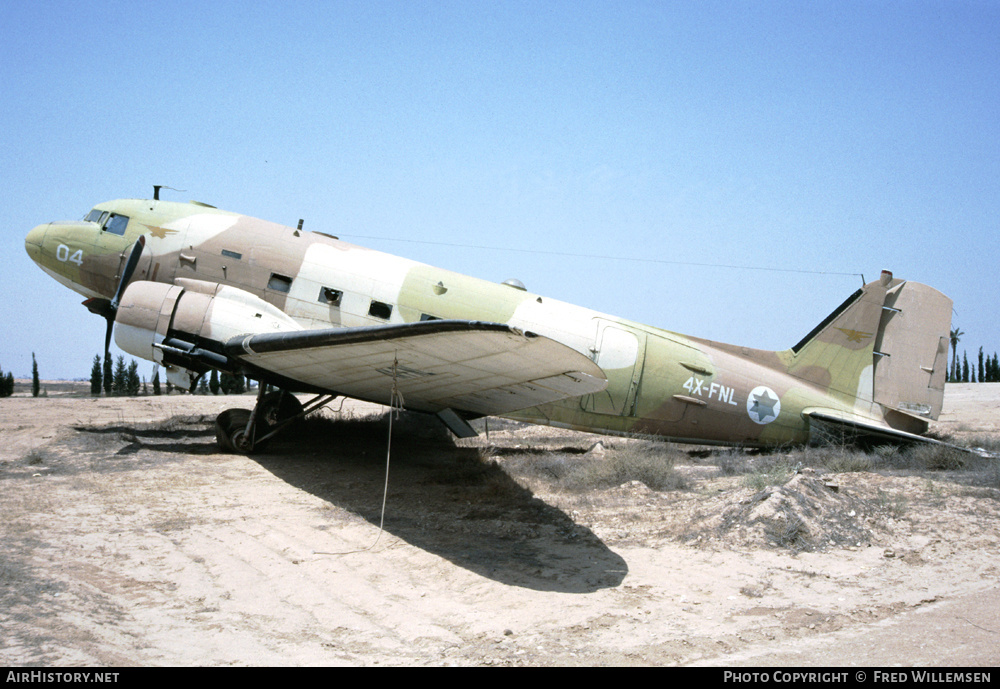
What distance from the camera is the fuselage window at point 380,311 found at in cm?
1172

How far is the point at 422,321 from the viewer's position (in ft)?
30.5

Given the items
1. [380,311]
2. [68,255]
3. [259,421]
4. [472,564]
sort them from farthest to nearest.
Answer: [68,255]
[380,311]
[259,421]
[472,564]

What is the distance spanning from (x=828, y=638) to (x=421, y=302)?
27.5 feet

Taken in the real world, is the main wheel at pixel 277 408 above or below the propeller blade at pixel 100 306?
below

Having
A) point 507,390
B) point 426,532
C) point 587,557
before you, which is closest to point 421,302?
point 507,390

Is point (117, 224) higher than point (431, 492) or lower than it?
higher

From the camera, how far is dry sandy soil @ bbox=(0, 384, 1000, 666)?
15.7 ft

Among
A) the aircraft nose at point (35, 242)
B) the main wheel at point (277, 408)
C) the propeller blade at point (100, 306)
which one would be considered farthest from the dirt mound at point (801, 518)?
the aircraft nose at point (35, 242)

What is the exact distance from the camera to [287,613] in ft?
17.7

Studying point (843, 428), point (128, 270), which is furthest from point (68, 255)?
point (843, 428)

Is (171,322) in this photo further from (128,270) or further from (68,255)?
(68,255)

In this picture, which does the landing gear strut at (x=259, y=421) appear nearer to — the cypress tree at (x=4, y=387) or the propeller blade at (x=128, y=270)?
the propeller blade at (x=128, y=270)

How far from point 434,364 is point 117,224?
8.31 m

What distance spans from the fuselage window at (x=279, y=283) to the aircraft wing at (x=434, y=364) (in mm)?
1564
